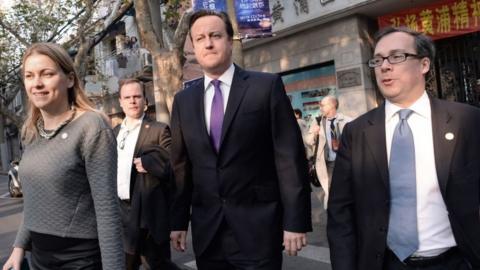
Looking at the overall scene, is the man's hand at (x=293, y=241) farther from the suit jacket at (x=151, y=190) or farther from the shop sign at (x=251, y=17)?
the shop sign at (x=251, y=17)

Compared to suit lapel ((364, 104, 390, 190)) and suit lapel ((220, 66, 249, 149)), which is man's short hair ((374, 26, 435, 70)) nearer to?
→ suit lapel ((364, 104, 390, 190))

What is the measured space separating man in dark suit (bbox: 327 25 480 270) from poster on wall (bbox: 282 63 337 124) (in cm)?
1021

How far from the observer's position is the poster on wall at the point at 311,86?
12.5m

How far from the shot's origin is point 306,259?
5.59 metres

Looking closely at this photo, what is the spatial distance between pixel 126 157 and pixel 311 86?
940cm

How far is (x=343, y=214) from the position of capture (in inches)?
93.9

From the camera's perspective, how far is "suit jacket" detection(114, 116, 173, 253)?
400cm

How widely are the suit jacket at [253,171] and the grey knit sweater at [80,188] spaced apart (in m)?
0.64

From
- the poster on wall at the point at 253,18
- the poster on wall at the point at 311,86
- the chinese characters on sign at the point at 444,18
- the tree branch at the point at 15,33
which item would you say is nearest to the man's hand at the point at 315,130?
the poster on wall at the point at 253,18

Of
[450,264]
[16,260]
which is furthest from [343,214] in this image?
[16,260]

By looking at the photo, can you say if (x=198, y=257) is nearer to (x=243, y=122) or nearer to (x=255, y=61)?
(x=243, y=122)

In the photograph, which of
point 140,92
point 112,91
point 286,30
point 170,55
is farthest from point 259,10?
point 112,91

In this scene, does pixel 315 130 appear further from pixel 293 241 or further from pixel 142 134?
pixel 293 241

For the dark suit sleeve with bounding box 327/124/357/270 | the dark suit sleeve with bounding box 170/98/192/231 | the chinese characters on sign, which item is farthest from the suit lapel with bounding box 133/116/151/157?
the chinese characters on sign
